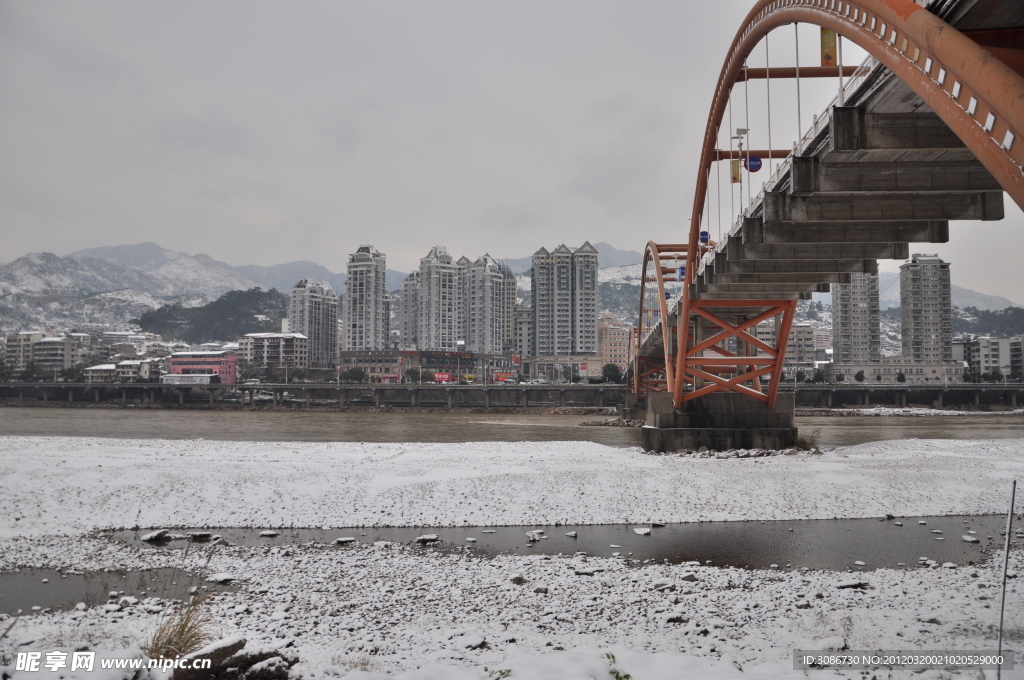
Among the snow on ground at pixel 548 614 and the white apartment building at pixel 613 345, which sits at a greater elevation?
the white apartment building at pixel 613 345

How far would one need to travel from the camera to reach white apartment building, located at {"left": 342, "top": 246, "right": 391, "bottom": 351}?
191125mm

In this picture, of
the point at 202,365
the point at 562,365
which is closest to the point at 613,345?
A: the point at 562,365

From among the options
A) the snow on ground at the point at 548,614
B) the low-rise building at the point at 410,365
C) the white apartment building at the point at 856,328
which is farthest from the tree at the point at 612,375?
the snow on ground at the point at 548,614

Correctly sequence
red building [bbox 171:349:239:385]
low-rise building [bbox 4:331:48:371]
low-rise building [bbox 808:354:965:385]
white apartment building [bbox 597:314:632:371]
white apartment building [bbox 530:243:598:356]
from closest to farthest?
1. red building [bbox 171:349:239:385]
2. low-rise building [bbox 808:354:965:385]
3. low-rise building [bbox 4:331:48:371]
4. white apartment building [bbox 530:243:598:356]
5. white apartment building [bbox 597:314:632:371]

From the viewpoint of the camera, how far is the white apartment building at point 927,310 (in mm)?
154125

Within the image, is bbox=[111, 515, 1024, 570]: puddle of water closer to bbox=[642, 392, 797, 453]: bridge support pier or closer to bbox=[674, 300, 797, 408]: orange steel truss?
bbox=[642, 392, 797, 453]: bridge support pier

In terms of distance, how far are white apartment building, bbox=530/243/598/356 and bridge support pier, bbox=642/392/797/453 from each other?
156 m

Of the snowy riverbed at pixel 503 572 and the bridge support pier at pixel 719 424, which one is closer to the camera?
the snowy riverbed at pixel 503 572

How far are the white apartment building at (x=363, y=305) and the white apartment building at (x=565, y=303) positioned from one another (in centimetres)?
4687

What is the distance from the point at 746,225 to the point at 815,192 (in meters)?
6.07

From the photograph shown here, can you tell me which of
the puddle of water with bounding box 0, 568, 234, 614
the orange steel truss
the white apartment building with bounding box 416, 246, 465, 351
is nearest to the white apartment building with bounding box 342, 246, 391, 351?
the white apartment building with bounding box 416, 246, 465, 351

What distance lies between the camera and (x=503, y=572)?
11.2m

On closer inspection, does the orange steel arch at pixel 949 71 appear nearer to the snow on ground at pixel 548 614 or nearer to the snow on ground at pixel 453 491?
the snow on ground at pixel 548 614

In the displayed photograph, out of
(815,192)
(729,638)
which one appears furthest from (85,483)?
(815,192)
